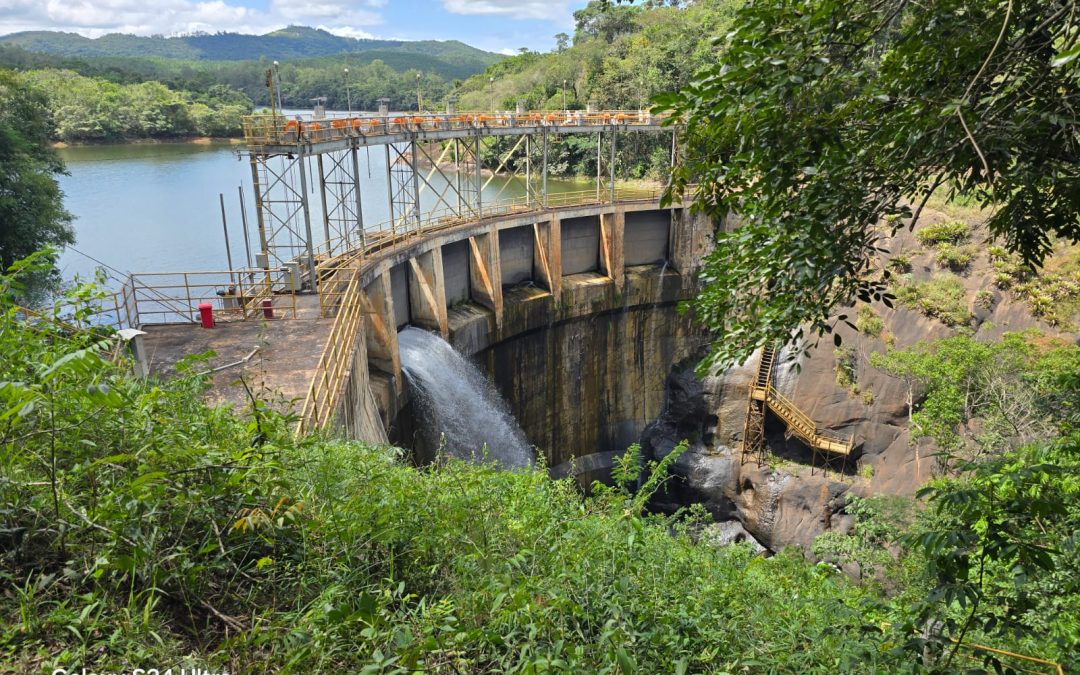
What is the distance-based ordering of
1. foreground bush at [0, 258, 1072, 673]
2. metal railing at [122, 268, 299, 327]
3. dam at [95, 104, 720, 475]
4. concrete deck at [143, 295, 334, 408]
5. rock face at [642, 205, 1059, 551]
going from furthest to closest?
1. rock face at [642, 205, 1059, 551]
2. metal railing at [122, 268, 299, 327]
3. dam at [95, 104, 720, 475]
4. concrete deck at [143, 295, 334, 408]
5. foreground bush at [0, 258, 1072, 673]

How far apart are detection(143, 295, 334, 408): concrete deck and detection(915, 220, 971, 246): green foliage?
1702cm

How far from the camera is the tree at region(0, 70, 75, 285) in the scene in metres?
19.3

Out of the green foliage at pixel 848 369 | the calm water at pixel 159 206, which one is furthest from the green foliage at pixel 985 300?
the calm water at pixel 159 206

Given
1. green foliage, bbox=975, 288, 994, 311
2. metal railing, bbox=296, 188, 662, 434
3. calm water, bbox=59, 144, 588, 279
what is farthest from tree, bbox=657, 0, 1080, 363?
calm water, bbox=59, 144, 588, 279

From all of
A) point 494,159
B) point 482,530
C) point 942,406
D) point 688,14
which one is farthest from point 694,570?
point 688,14

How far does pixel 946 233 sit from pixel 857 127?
62.6 ft

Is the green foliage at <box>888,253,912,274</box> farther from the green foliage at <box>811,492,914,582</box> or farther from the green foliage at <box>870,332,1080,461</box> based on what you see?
the green foliage at <box>811,492,914,582</box>

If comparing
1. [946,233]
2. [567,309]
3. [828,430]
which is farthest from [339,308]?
[946,233]

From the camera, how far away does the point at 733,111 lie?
3.66 metres

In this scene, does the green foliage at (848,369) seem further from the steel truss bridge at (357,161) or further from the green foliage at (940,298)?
the steel truss bridge at (357,161)

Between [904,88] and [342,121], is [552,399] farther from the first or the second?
[904,88]

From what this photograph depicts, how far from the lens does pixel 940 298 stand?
62.6 ft

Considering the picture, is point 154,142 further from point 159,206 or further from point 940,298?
A: point 940,298

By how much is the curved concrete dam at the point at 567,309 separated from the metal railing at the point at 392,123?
9.28ft
